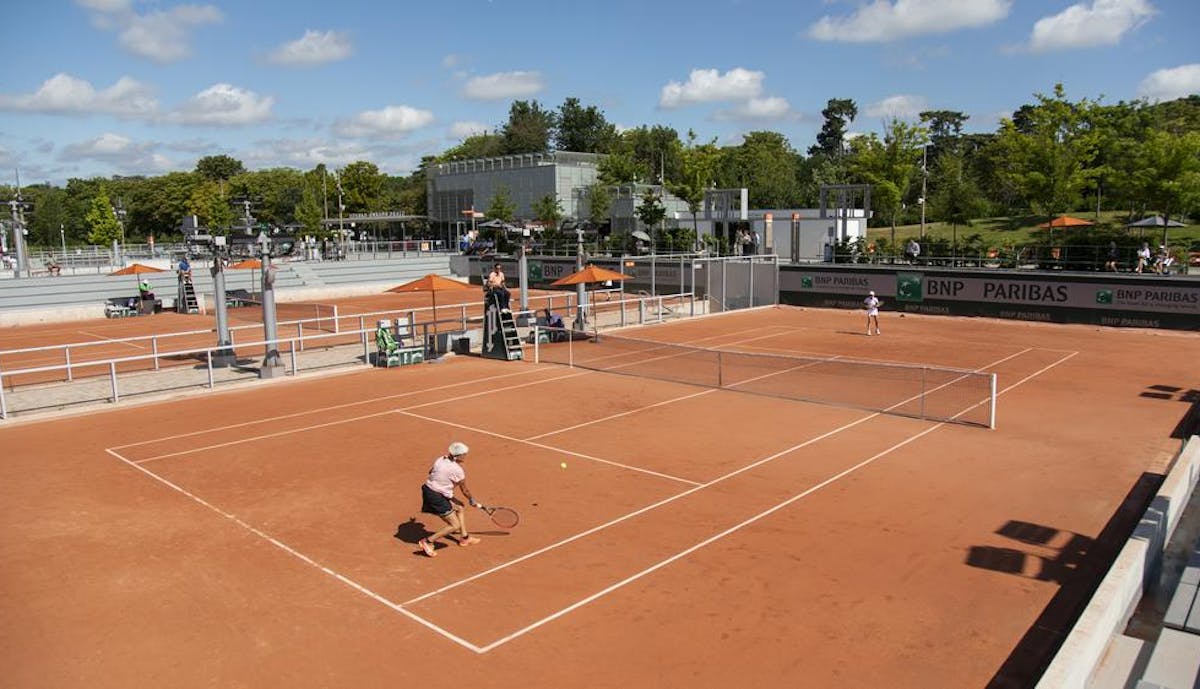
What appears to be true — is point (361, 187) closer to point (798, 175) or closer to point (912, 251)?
point (798, 175)

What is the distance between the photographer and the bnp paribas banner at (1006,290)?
32.1m

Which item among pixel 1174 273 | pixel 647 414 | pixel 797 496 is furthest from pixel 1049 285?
pixel 797 496

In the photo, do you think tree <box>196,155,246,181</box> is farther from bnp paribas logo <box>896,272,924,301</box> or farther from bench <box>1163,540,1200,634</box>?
bench <box>1163,540,1200,634</box>

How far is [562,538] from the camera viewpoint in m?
11.6

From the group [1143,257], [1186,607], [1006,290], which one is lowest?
[1186,607]

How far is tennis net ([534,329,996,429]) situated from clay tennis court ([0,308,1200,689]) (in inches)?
31.6

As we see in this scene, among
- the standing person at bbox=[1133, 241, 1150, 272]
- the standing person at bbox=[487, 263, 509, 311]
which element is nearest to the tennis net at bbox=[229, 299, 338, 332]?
the standing person at bbox=[487, 263, 509, 311]

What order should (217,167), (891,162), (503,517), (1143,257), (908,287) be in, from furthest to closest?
(217,167), (891,162), (908,287), (1143,257), (503,517)

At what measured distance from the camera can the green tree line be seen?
4241cm

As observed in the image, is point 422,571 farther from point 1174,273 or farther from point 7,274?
point 7,274

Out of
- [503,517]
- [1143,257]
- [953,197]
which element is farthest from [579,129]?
[503,517]

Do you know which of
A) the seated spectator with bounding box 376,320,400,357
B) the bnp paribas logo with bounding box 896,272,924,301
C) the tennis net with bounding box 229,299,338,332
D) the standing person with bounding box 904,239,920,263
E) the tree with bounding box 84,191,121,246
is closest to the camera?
the seated spectator with bounding box 376,320,400,357

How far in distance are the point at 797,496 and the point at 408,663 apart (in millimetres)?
7105

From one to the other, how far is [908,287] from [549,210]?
131 ft
